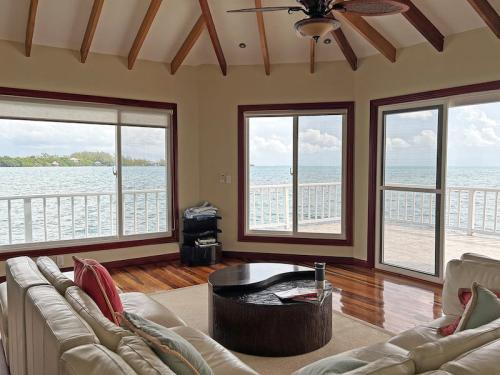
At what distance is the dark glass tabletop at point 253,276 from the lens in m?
3.35

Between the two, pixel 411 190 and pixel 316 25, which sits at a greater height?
pixel 316 25

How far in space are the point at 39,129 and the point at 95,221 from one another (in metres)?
1.45

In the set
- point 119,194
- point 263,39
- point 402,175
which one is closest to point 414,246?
point 402,175

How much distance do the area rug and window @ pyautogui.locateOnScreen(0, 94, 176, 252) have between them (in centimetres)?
172

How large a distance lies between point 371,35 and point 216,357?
4.33m

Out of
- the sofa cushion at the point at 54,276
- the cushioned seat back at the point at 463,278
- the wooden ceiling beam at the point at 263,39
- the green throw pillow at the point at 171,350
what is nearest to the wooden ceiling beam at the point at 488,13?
the wooden ceiling beam at the point at 263,39

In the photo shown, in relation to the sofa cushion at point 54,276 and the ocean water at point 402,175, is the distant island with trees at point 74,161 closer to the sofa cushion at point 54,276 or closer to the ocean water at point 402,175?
the ocean water at point 402,175

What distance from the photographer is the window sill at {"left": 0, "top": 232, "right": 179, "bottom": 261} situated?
16.5 ft

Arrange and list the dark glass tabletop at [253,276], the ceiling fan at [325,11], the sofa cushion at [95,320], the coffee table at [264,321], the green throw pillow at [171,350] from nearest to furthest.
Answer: the green throw pillow at [171,350], the sofa cushion at [95,320], the ceiling fan at [325,11], the coffee table at [264,321], the dark glass tabletop at [253,276]

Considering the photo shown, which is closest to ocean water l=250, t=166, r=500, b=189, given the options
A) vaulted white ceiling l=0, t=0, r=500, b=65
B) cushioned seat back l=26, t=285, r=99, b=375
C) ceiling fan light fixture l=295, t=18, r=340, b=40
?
vaulted white ceiling l=0, t=0, r=500, b=65

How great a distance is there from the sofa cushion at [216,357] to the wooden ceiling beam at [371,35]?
3.87 metres

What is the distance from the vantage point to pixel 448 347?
4.54ft

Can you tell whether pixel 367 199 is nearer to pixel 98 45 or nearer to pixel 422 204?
pixel 422 204

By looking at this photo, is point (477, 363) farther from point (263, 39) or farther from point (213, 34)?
point (213, 34)
